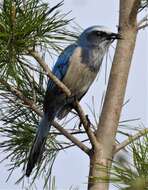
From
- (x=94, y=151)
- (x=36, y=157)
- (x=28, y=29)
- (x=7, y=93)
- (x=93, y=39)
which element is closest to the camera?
(x=28, y=29)

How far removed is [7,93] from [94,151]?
0.49 m

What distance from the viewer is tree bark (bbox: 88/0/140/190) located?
2588 millimetres

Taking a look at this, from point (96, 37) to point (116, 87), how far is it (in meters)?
0.86

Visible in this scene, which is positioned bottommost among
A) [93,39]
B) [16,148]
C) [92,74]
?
[16,148]

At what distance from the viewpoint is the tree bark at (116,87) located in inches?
102

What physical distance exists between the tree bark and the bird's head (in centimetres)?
57

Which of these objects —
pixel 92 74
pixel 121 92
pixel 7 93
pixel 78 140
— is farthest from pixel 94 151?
pixel 92 74

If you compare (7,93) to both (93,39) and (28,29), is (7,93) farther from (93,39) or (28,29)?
(93,39)

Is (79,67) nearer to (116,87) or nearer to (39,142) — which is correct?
(39,142)

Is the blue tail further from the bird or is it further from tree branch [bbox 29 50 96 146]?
tree branch [bbox 29 50 96 146]

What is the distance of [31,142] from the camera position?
3.19 meters

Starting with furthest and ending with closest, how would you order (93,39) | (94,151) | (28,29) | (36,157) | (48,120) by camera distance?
1. (93,39)
2. (48,120)
3. (36,157)
4. (94,151)
5. (28,29)

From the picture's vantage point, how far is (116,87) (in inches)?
105

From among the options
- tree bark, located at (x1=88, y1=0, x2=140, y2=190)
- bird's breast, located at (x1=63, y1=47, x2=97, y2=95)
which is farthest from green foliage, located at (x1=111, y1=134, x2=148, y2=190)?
bird's breast, located at (x1=63, y1=47, x2=97, y2=95)
